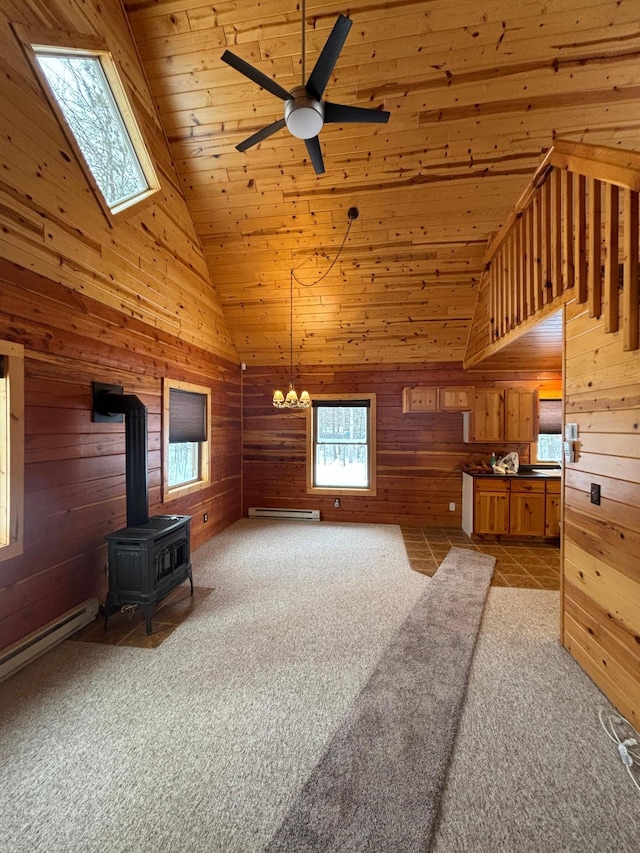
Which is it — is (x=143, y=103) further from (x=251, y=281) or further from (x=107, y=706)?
(x=107, y=706)

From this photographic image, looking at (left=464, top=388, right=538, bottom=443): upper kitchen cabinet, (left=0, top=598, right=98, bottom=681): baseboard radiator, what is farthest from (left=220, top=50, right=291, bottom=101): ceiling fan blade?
(left=464, top=388, right=538, bottom=443): upper kitchen cabinet

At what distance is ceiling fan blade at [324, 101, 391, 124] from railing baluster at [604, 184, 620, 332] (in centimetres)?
144

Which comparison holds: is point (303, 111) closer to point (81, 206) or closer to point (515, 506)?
point (81, 206)

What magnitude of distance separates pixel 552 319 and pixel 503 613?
8.45 feet

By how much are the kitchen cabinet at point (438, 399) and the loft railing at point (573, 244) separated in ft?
4.76

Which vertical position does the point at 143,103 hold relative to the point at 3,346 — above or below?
above

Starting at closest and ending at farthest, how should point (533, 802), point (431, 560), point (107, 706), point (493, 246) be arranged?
point (533, 802) < point (107, 706) < point (493, 246) < point (431, 560)

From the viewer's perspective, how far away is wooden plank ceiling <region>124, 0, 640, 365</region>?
2.51 metres

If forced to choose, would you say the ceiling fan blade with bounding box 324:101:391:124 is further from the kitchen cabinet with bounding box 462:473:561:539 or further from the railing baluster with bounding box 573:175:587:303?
the kitchen cabinet with bounding box 462:473:561:539

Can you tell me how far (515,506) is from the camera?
4.68 m

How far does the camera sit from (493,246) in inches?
148

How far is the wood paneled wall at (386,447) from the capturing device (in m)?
5.40

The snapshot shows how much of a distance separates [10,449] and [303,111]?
269 centimetres

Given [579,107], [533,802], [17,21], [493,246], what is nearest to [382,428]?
[493,246]
